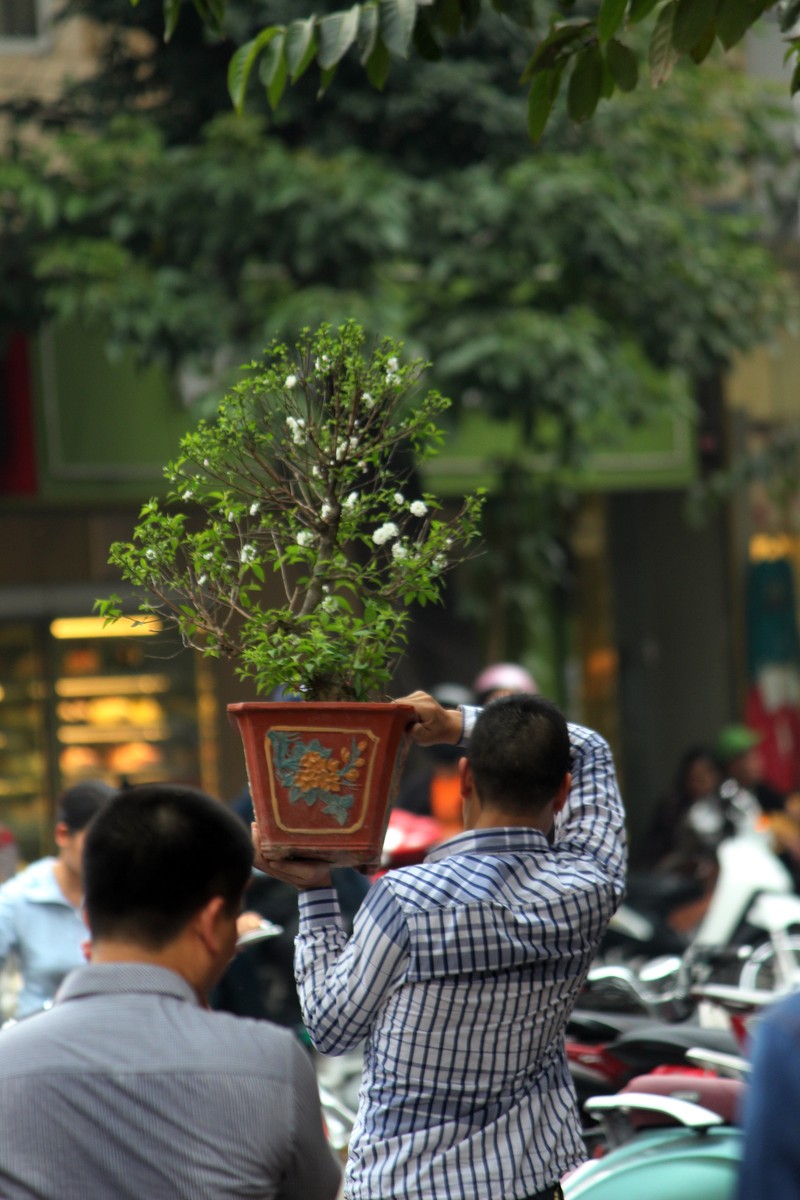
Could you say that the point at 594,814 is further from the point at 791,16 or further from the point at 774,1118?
the point at 791,16

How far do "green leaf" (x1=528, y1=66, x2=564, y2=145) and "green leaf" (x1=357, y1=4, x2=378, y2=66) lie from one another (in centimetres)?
38

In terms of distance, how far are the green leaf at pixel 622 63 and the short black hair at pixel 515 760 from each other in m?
1.56

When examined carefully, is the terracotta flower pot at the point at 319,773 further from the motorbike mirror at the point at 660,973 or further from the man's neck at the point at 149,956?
the motorbike mirror at the point at 660,973

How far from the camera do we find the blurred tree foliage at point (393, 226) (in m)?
8.33

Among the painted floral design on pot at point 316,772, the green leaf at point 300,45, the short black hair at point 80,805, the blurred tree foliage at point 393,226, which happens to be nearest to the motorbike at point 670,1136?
the painted floral design on pot at point 316,772

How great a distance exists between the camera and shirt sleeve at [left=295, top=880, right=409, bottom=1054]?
282 centimetres

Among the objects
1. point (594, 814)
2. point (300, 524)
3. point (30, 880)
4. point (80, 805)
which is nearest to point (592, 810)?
point (594, 814)

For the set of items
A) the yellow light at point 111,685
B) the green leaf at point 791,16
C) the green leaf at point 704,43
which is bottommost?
the yellow light at point 111,685

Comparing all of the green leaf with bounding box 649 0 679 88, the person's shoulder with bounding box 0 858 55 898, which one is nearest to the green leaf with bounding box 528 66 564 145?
the green leaf with bounding box 649 0 679 88

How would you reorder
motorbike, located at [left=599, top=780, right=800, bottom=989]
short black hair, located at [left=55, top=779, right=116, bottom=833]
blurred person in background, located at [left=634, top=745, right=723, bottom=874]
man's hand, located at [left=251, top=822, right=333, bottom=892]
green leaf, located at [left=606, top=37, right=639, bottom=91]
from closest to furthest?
man's hand, located at [left=251, top=822, right=333, bottom=892], green leaf, located at [left=606, top=37, right=639, bottom=91], short black hair, located at [left=55, top=779, right=116, bottom=833], motorbike, located at [left=599, top=780, right=800, bottom=989], blurred person in background, located at [left=634, top=745, right=723, bottom=874]

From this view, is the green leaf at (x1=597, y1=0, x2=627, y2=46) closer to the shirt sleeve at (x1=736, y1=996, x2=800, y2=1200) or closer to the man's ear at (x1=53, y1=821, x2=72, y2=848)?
the shirt sleeve at (x1=736, y1=996, x2=800, y2=1200)

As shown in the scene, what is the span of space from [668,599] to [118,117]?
6968mm

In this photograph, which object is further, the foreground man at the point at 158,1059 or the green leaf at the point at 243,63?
the green leaf at the point at 243,63

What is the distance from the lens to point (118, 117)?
8.71m
